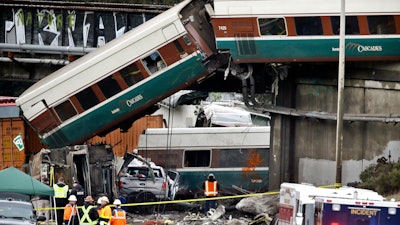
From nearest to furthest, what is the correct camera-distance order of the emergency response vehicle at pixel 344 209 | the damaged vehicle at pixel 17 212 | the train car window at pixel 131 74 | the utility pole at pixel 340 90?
the emergency response vehicle at pixel 344 209, the damaged vehicle at pixel 17 212, the utility pole at pixel 340 90, the train car window at pixel 131 74

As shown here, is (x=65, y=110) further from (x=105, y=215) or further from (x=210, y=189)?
(x=105, y=215)

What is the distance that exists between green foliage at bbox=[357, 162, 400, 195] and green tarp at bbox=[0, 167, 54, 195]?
811 centimetres

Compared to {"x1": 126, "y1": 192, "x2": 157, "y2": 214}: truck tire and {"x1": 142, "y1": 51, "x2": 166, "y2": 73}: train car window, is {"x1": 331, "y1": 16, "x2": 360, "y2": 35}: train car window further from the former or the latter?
{"x1": 126, "y1": 192, "x2": 157, "y2": 214}: truck tire

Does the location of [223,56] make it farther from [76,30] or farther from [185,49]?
[76,30]

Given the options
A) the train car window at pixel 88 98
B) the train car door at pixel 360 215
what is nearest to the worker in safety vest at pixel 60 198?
the train car window at pixel 88 98

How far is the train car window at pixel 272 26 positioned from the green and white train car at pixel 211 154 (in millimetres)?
6857

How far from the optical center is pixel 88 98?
3222 cm

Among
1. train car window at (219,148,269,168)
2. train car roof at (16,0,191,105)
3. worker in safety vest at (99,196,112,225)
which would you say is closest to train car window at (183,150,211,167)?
train car window at (219,148,269,168)

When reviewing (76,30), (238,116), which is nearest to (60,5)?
(76,30)

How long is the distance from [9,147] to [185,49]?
699 cm

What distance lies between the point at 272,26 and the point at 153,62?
3336 mm

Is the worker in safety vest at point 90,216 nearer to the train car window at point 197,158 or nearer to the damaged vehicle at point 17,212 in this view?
the damaged vehicle at point 17,212

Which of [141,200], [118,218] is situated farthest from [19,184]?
[141,200]

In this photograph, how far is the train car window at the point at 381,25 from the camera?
29.8 metres
